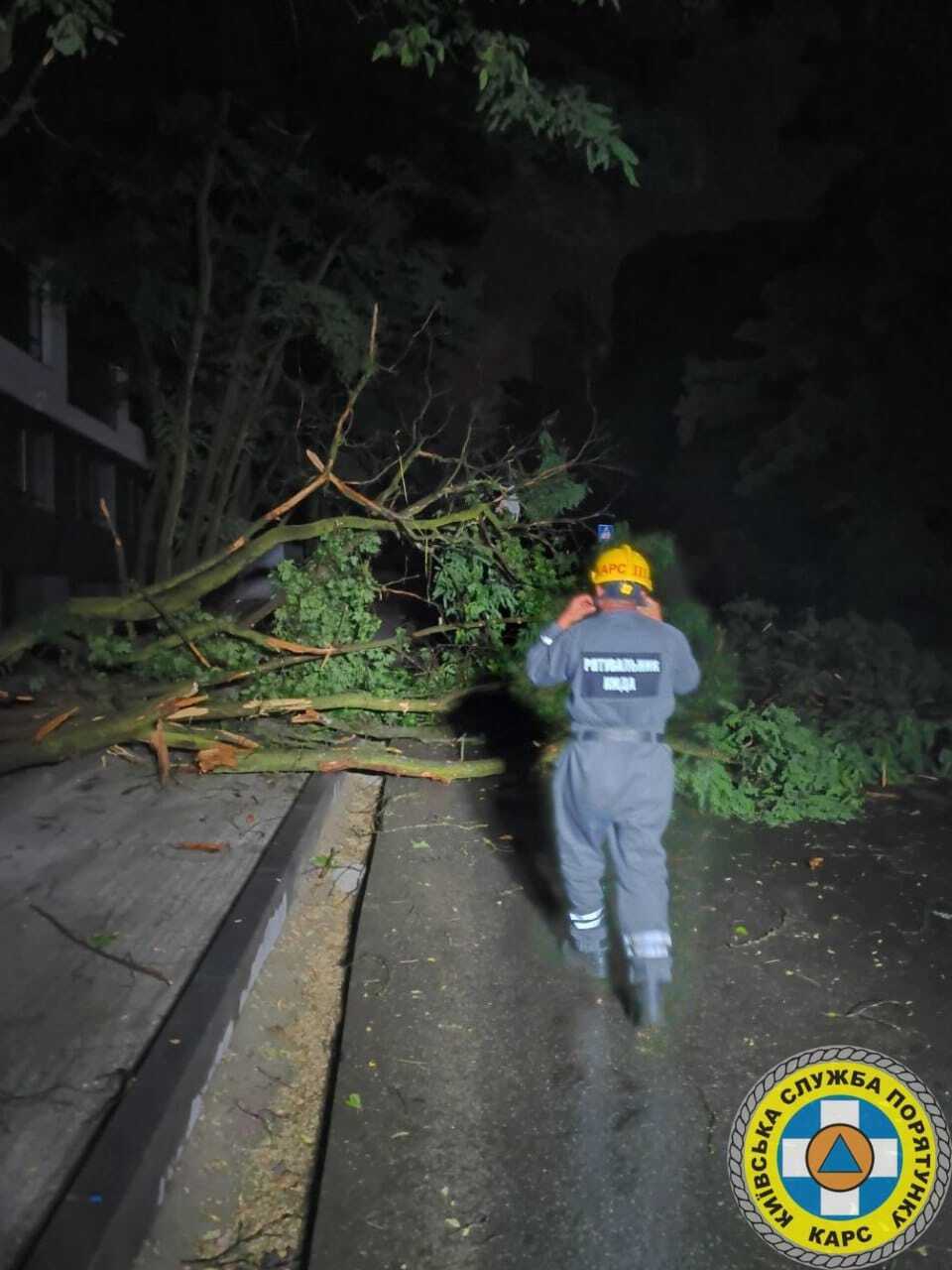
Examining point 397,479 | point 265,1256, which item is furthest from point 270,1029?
point 397,479

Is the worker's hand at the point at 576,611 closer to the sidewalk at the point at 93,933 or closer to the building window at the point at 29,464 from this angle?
the sidewalk at the point at 93,933

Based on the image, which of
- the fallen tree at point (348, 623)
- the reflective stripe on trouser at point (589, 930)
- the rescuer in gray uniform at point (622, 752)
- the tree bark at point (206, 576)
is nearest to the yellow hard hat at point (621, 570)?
the rescuer in gray uniform at point (622, 752)

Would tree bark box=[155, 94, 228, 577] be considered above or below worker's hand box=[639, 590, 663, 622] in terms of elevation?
above

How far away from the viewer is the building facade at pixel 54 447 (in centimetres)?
2023

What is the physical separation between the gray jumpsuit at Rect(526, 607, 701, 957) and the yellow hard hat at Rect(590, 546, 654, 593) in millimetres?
128

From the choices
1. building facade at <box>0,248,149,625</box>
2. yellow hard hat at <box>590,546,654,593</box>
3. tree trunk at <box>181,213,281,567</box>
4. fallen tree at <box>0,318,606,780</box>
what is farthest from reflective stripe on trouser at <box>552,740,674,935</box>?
building facade at <box>0,248,149,625</box>

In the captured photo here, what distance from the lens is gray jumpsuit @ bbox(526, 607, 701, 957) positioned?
4.02m

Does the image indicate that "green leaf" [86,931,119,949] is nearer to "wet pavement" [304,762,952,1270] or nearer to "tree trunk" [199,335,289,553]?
"wet pavement" [304,762,952,1270]

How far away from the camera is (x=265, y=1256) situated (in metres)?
2.88

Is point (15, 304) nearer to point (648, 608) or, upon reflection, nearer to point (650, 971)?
point (648, 608)

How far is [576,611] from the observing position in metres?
4.32

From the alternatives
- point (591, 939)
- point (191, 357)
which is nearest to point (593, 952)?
point (591, 939)

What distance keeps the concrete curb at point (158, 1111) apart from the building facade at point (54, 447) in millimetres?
14442

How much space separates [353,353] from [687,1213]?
12.3 meters
